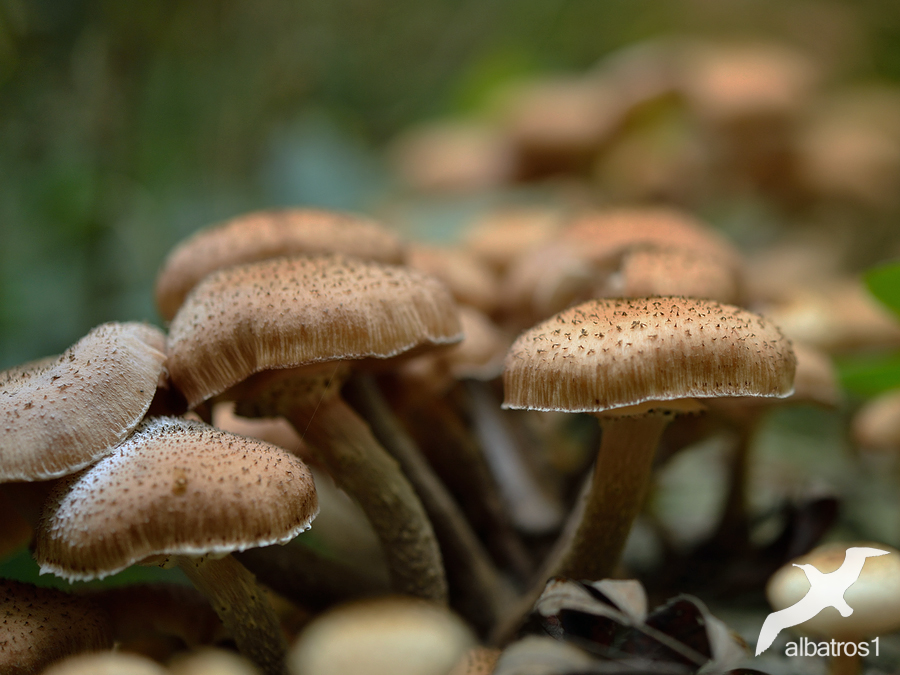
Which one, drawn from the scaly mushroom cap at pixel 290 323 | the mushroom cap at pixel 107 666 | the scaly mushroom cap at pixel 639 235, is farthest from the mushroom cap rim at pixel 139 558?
the scaly mushroom cap at pixel 639 235

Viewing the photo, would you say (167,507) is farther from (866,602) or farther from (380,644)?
(866,602)

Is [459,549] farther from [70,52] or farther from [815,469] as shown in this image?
[70,52]

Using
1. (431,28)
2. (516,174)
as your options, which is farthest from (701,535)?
(431,28)

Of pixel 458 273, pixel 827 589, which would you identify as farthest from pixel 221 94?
pixel 827 589

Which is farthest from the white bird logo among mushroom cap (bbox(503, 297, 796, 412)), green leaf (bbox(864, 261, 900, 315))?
green leaf (bbox(864, 261, 900, 315))

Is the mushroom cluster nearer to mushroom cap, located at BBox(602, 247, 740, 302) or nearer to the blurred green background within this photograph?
mushroom cap, located at BBox(602, 247, 740, 302)

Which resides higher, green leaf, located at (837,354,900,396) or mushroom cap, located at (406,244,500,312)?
mushroom cap, located at (406,244,500,312)
